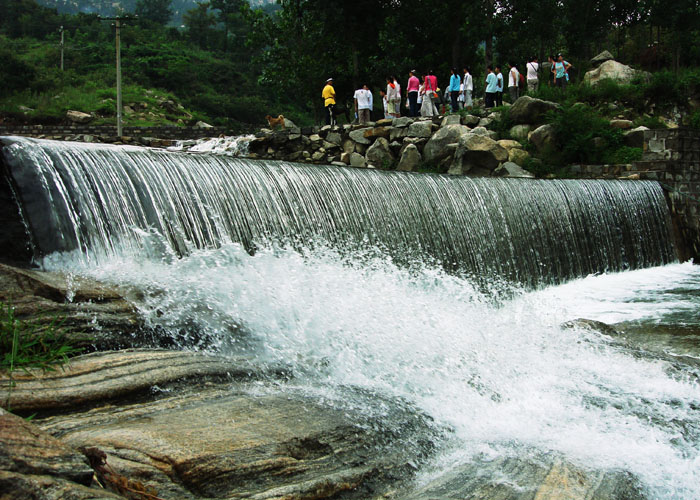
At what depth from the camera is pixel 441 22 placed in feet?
72.4

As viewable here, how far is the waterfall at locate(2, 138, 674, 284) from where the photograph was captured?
215 inches

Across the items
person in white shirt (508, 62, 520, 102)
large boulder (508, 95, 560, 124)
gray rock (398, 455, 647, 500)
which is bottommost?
gray rock (398, 455, 647, 500)

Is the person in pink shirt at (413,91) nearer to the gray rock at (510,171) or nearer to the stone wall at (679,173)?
the gray rock at (510,171)

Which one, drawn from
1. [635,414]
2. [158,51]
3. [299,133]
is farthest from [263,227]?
[158,51]

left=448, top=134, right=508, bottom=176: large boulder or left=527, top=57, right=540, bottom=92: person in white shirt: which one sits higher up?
left=527, top=57, right=540, bottom=92: person in white shirt

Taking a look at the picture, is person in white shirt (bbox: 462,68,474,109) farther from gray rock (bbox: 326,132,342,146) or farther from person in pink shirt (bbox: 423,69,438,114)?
gray rock (bbox: 326,132,342,146)

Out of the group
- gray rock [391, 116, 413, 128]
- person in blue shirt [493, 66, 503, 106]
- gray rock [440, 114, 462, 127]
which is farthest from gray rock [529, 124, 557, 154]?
gray rock [391, 116, 413, 128]

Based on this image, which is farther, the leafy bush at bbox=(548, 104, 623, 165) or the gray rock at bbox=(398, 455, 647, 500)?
the leafy bush at bbox=(548, 104, 623, 165)

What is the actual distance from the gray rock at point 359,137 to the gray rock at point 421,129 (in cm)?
117

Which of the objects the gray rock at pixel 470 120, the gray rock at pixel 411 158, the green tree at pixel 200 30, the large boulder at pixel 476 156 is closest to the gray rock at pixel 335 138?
the gray rock at pixel 411 158

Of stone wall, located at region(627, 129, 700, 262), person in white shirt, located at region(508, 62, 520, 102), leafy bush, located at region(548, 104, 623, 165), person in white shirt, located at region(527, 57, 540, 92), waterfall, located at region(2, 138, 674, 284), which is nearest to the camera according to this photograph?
waterfall, located at region(2, 138, 674, 284)

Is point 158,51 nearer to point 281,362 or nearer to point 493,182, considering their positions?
point 493,182

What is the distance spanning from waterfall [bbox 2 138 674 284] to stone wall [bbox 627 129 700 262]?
51 centimetres

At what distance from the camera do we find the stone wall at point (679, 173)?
12.6 metres
